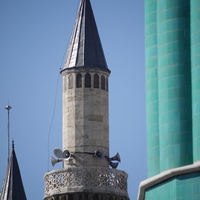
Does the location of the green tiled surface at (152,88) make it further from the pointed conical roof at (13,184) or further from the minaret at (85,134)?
the pointed conical roof at (13,184)

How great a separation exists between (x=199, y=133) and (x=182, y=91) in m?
2.22

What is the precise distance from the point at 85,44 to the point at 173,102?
17.9 m

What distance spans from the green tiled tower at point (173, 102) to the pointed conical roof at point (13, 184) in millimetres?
20959

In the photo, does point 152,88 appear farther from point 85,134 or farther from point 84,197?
point 85,134

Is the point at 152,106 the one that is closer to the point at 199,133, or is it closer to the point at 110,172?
the point at 199,133

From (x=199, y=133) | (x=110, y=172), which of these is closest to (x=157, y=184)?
(x=199, y=133)

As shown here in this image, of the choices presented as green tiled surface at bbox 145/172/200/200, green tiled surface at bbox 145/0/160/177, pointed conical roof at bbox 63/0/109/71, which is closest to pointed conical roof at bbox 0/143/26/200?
pointed conical roof at bbox 63/0/109/71

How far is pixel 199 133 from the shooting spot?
89688 millimetres

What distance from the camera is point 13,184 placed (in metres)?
113

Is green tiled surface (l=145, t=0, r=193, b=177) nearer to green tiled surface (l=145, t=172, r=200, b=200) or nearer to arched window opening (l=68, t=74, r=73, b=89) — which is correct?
green tiled surface (l=145, t=172, r=200, b=200)

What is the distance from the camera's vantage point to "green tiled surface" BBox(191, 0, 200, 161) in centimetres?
8975

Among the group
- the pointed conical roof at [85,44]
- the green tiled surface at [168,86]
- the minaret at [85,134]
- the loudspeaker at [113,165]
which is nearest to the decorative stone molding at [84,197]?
the minaret at [85,134]

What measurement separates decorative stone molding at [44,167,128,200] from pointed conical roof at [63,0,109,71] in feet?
16.8

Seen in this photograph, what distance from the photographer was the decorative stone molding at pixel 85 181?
105125 millimetres
